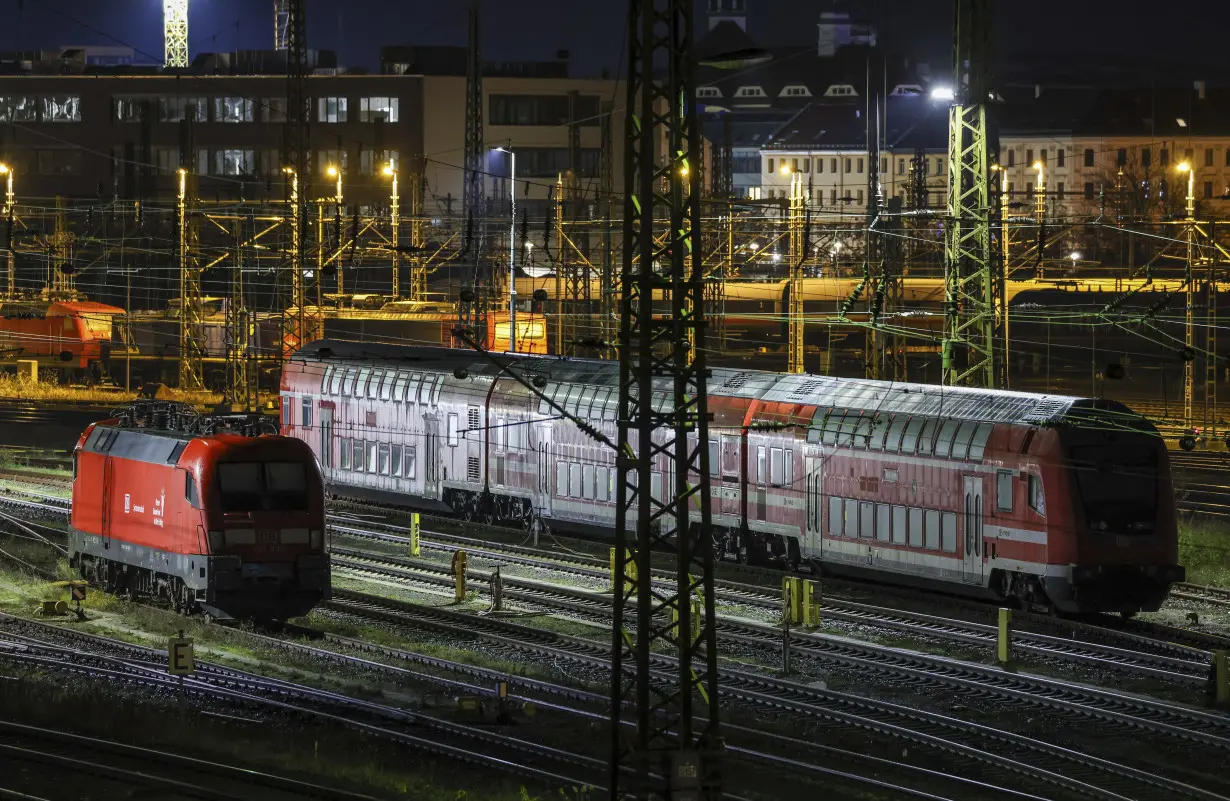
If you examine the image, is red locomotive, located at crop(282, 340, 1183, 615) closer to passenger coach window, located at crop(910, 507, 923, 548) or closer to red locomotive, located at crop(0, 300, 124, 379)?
passenger coach window, located at crop(910, 507, 923, 548)

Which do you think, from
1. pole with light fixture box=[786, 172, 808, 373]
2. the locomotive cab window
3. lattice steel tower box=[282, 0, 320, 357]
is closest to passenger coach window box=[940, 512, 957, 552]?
pole with light fixture box=[786, 172, 808, 373]

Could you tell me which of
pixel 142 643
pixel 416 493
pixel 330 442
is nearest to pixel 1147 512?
pixel 142 643

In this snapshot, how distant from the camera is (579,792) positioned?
17.9m

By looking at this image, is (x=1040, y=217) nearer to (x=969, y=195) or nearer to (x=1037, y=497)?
(x=969, y=195)

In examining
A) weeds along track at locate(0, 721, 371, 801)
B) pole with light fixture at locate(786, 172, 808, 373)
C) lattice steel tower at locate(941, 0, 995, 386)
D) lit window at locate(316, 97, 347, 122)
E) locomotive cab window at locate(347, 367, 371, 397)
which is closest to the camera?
weeds along track at locate(0, 721, 371, 801)

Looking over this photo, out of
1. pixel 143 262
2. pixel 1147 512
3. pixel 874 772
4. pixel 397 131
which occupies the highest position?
pixel 397 131

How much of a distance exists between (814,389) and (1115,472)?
671cm

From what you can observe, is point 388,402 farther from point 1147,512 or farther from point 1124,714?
point 1124,714

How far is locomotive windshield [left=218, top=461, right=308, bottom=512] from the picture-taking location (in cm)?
2619

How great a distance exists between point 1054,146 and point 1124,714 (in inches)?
4349

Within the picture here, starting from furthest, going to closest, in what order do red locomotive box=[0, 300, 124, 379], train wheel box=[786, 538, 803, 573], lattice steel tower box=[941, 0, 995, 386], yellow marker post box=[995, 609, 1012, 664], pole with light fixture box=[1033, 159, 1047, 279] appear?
red locomotive box=[0, 300, 124, 379], pole with light fixture box=[1033, 159, 1047, 279], lattice steel tower box=[941, 0, 995, 386], train wheel box=[786, 538, 803, 573], yellow marker post box=[995, 609, 1012, 664]

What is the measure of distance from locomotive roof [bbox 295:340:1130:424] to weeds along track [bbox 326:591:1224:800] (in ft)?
20.5

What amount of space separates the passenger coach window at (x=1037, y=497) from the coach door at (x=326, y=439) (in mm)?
21110

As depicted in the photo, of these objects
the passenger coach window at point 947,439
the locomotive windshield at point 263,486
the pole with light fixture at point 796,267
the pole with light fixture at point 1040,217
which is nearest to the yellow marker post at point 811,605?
the passenger coach window at point 947,439
